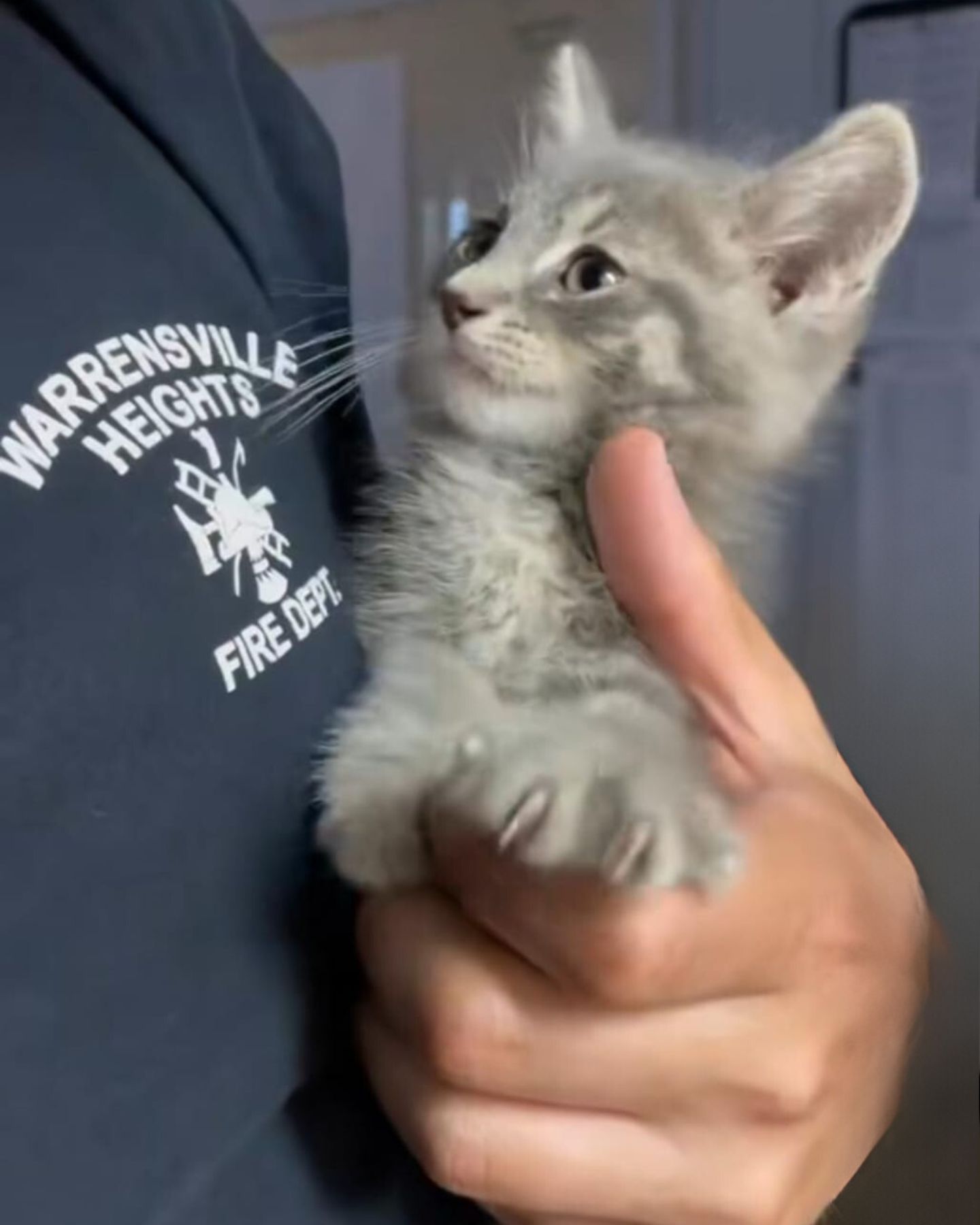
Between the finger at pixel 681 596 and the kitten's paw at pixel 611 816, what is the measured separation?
0.62 feet

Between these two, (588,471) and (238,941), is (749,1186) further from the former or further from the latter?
(588,471)

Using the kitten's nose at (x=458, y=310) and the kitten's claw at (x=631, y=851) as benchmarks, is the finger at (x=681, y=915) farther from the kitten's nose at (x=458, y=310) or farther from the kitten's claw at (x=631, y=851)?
the kitten's nose at (x=458, y=310)

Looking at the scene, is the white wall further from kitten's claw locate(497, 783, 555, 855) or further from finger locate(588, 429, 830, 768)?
kitten's claw locate(497, 783, 555, 855)

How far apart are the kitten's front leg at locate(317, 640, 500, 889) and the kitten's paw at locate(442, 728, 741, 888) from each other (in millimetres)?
90

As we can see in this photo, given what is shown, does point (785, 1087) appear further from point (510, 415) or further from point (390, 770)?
point (510, 415)

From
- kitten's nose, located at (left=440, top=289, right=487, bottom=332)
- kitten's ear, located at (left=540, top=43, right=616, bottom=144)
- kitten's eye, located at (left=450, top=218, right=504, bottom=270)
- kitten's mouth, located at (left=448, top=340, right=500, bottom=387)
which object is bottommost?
kitten's mouth, located at (left=448, top=340, right=500, bottom=387)

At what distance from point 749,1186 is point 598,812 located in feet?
0.86

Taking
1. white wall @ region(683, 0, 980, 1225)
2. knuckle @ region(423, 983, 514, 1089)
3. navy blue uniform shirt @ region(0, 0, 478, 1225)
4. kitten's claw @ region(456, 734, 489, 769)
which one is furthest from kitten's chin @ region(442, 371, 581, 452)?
white wall @ region(683, 0, 980, 1225)

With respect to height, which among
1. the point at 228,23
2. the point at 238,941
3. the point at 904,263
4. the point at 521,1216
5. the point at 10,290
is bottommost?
the point at 521,1216

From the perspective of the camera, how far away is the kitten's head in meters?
0.76

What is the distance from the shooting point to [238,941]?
505mm

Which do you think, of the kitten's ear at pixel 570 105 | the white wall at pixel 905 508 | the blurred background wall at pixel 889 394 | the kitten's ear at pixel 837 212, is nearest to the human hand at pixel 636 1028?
the kitten's ear at pixel 837 212

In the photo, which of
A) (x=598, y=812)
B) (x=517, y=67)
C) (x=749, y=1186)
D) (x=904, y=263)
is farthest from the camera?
(x=517, y=67)

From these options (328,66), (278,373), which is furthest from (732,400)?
(328,66)
